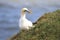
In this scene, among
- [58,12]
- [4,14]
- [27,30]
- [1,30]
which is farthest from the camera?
[4,14]

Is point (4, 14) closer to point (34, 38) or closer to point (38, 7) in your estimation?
point (38, 7)

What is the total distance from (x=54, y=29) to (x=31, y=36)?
0.75 metres

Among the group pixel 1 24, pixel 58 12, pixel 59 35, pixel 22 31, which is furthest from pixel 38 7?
pixel 59 35

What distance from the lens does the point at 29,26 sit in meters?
9.45

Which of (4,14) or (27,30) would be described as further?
(4,14)

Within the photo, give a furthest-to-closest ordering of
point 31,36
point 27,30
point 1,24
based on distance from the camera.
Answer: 1. point 1,24
2. point 27,30
3. point 31,36

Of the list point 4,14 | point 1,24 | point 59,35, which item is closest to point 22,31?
point 59,35

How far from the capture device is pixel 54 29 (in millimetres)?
8391

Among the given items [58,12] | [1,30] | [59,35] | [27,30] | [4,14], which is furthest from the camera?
[4,14]

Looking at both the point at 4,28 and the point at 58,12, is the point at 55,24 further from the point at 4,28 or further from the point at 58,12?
the point at 4,28

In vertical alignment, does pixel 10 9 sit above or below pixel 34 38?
above

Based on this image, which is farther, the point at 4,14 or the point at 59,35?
the point at 4,14

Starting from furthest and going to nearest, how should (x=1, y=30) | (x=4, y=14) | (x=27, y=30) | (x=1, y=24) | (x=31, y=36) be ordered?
1. (x=4, y=14)
2. (x=1, y=24)
3. (x=1, y=30)
4. (x=27, y=30)
5. (x=31, y=36)

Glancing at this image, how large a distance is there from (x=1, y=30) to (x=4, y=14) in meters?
3.49
